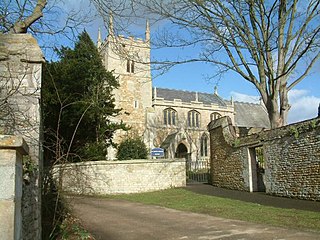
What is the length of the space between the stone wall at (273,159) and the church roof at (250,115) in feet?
131

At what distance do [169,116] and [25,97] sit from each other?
1895 inches

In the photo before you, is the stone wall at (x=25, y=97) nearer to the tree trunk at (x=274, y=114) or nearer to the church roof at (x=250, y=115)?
the tree trunk at (x=274, y=114)

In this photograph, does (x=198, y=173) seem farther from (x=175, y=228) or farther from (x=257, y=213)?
(x=175, y=228)

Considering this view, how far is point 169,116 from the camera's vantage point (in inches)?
2111

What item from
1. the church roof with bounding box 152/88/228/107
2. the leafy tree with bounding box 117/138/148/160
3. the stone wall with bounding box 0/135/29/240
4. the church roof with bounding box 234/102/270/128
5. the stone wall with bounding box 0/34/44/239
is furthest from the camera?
the church roof with bounding box 234/102/270/128

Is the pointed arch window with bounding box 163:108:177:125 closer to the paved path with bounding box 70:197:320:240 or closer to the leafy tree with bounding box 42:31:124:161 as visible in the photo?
the leafy tree with bounding box 42:31:124:161

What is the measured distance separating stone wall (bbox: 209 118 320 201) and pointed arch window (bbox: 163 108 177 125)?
30.9 metres

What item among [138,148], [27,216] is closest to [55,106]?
Result: [138,148]

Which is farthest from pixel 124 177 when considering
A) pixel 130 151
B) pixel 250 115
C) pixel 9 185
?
pixel 250 115

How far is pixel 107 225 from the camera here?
31.5 ft

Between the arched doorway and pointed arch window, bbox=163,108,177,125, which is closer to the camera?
the arched doorway

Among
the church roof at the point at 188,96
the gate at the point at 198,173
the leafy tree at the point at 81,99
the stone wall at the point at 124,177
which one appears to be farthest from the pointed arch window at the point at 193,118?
the stone wall at the point at 124,177

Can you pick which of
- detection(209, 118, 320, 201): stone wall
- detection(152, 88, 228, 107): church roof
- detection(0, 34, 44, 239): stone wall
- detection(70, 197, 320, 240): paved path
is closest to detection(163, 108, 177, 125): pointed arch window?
detection(152, 88, 228, 107): church roof

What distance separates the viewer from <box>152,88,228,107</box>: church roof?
56125mm
